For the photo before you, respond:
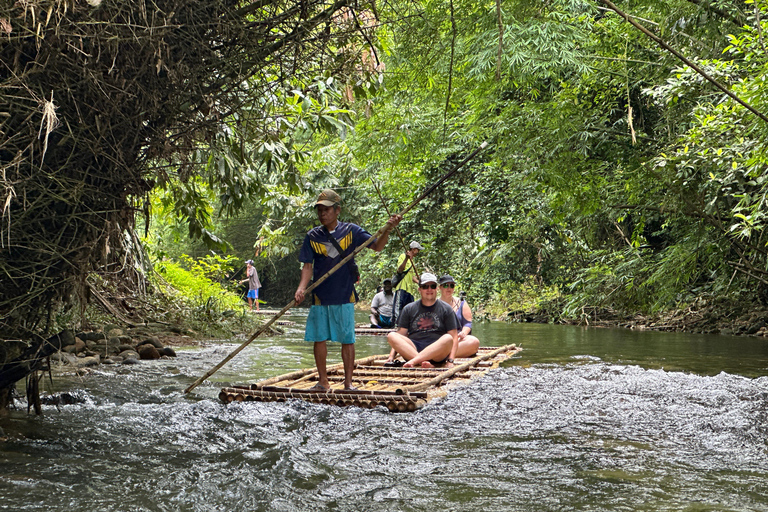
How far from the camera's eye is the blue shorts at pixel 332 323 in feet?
22.4

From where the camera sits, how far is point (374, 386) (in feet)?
24.1

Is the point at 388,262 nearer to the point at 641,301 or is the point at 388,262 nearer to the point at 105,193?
the point at 641,301

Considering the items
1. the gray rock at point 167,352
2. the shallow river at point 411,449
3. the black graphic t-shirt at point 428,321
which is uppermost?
the black graphic t-shirt at point 428,321

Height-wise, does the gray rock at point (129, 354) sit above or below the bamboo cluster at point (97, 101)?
below

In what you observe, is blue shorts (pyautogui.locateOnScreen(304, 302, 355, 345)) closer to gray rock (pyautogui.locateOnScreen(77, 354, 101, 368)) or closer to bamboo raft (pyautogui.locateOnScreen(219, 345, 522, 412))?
bamboo raft (pyautogui.locateOnScreen(219, 345, 522, 412))

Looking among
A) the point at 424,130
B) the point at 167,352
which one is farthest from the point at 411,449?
the point at 424,130

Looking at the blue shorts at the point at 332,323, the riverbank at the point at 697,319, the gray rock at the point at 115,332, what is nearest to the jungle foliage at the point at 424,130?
the riverbank at the point at 697,319

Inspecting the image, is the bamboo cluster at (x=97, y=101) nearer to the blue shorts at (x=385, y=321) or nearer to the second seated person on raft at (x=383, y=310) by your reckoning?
the second seated person on raft at (x=383, y=310)

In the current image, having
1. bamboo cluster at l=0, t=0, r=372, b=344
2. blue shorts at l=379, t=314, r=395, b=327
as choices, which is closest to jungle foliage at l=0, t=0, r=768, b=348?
bamboo cluster at l=0, t=0, r=372, b=344

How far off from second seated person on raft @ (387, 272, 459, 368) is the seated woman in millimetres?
923

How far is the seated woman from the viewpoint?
9.75m

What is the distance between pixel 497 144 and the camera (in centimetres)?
1309

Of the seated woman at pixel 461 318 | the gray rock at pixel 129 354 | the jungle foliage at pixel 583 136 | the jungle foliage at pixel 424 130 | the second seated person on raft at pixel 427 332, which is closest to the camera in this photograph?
the jungle foliage at pixel 424 130

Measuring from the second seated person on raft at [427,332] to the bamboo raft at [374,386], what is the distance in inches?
10.5
